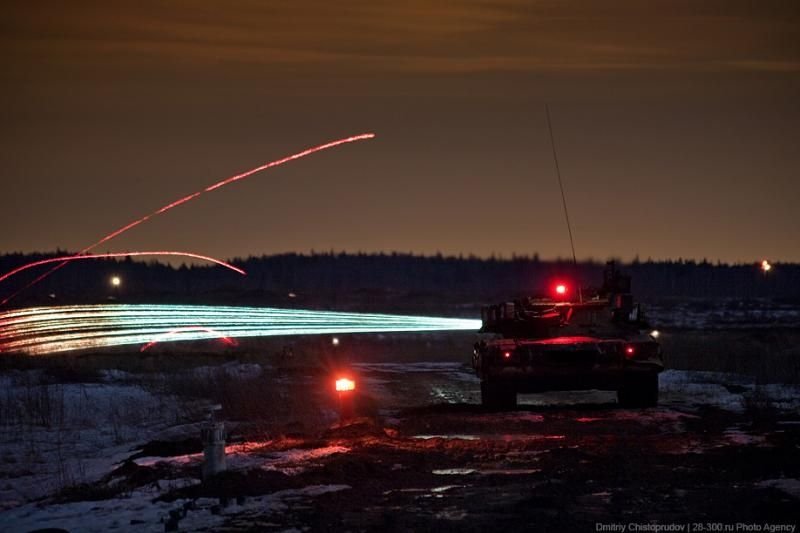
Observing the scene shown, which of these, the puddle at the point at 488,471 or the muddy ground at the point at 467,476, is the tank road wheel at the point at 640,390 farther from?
the puddle at the point at 488,471

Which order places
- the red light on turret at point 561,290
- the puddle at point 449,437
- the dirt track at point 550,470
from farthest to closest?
the red light on turret at point 561,290, the puddle at point 449,437, the dirt track at point 550,470

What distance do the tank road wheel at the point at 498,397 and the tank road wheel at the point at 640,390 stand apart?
2.02 meters

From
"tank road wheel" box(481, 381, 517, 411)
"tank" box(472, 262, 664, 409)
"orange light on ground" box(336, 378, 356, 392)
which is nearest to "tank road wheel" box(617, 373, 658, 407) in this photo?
"tank" box(472, 262, 664, 409)

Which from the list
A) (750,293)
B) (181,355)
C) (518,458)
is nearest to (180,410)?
(518,458)

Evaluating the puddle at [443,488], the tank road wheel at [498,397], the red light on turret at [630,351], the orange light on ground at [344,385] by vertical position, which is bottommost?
the puddle at [443,488]

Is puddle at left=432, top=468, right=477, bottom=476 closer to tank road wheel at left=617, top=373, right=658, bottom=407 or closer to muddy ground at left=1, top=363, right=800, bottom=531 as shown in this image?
muddy ground at left=1, top=363, right=800, bottom=531

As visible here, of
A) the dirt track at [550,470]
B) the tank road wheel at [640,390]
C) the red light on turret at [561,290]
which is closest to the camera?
the dirt track at [550,470]

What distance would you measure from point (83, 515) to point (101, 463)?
7.05m

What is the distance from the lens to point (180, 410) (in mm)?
28219

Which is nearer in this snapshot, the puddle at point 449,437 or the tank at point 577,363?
the puddle at point 449,437

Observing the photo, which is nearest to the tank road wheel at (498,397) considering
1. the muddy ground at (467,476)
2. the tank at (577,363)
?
the tank at (577,363)

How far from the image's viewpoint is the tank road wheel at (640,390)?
998 inches

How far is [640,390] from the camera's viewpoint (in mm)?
25453

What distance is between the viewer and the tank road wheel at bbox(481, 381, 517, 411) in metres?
25.4
